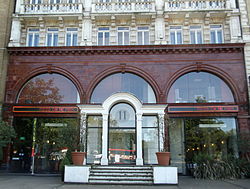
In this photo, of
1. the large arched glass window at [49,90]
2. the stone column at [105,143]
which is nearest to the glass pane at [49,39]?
the large arched glass window at [49,90]

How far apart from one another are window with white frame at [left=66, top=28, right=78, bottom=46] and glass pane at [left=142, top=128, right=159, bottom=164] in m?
9.20

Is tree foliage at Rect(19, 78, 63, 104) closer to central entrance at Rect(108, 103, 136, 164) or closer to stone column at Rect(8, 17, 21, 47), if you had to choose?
stone column at Rect(8, 17, 21, 47)

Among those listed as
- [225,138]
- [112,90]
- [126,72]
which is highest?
[126,72]

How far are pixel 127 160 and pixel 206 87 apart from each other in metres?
8.16

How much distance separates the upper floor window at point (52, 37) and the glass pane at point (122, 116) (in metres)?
7.54

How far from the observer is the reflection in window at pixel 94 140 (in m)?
17.7

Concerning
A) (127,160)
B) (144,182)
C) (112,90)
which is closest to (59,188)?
(144,182)

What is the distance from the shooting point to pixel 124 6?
65.6 feet

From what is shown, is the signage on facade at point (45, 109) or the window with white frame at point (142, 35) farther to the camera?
the window with white frame at point (142, 35)

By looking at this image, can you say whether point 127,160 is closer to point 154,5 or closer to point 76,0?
point 154,5

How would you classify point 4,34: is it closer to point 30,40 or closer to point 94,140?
point 30,40

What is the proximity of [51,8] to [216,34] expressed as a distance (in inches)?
543

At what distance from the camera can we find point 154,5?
19.9 meters

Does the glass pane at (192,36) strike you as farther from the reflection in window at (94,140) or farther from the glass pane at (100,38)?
the reflection in window at (94,140)
